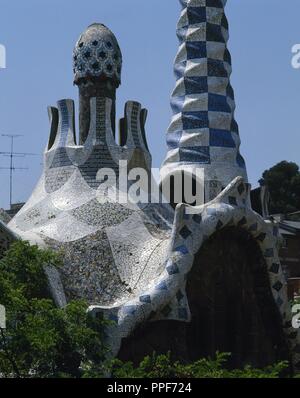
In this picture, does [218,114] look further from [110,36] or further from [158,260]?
[158,260]

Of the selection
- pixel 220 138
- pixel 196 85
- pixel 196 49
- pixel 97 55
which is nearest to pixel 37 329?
pixel 97 55

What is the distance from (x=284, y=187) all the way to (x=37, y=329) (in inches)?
1026

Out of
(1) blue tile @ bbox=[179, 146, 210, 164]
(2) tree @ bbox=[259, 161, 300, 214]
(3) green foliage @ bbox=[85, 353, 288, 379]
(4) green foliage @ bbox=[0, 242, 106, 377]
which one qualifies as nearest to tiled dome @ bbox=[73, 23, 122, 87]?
(1) blue tile @ bbox=[179, 146, 210, 164]

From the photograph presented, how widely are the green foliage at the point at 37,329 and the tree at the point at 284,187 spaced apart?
978 inches

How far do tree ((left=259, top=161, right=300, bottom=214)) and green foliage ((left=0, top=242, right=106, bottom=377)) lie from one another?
24.8m

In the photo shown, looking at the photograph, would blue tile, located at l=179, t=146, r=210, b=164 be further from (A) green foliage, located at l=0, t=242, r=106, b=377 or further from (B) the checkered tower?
(A) green foliage, located at l=0, t=242, r=106, b=377

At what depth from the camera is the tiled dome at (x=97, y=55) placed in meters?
12.2

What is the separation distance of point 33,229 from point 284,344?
10.8 feet

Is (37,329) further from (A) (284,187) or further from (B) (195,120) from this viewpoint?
(A) (284,187)

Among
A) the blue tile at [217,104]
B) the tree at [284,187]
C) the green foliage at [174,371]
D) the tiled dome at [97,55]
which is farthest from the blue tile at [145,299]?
the tree at [284,187]

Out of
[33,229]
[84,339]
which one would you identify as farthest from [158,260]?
[84,339]

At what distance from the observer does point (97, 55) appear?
481 inches

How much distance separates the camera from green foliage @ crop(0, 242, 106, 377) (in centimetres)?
789

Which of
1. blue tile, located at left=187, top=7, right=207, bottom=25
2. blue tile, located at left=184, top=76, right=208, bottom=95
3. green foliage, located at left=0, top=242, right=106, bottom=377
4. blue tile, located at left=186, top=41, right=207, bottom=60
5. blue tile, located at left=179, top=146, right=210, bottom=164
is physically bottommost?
green foliage, located at left=0, top=242, right=106, bottom=377
